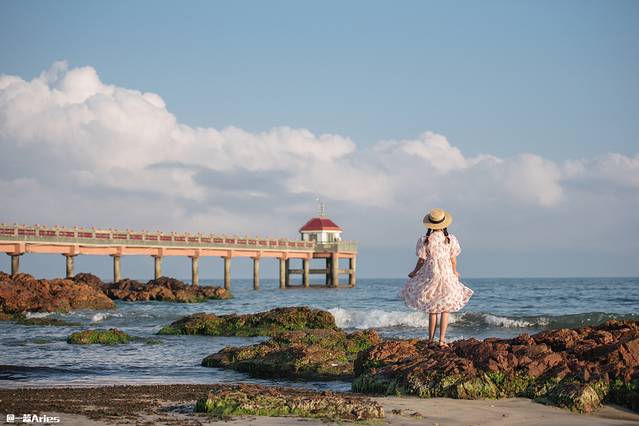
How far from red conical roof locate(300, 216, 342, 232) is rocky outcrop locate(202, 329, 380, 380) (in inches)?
1980

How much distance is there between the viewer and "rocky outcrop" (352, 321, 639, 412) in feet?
23.0

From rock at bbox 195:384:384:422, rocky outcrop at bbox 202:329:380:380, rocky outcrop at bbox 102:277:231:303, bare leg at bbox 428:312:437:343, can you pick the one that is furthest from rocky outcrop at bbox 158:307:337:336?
rocky outcrop at bbox 102:277:231:303

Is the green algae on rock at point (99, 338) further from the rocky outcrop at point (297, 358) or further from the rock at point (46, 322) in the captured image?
the rock at point (46, 322)

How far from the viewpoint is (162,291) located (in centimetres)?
4019

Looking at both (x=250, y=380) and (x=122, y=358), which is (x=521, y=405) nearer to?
(x=250, y=380)

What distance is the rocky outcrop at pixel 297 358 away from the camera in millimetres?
10078

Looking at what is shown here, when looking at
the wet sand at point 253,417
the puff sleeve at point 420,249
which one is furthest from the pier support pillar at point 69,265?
the wet sand at point 253,417

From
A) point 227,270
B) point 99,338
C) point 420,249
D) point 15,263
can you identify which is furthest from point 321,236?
point 420,249

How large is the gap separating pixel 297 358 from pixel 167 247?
38977 millimetres

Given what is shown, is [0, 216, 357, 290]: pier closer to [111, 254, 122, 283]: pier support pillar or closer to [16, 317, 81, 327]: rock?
[111, 254, 122, 283]: pier support pillar

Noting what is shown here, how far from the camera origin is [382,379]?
7988mm

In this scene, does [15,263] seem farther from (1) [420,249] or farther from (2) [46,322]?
(1) [420,249]

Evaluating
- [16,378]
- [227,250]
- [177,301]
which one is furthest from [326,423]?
[227,250]

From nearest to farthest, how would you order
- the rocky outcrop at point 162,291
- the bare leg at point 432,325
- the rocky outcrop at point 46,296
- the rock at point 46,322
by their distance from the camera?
the bare leg at point 432,325, the rock at point 46,322, the rocky outcrop at point 46,296, the rocky outcrop at point 162,291
